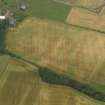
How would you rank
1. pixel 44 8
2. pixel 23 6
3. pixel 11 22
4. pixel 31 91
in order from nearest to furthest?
pixel 31 91 < pixel 11 22 < pixel 23 6 < pixel 44 8

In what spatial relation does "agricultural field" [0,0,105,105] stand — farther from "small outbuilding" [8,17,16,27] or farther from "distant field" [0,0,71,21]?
"small outbuilding" [8,17,16,27]

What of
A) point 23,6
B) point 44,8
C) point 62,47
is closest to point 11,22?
point 23,6

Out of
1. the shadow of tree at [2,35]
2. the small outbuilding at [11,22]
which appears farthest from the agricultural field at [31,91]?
the small outbuilding at [11,22]

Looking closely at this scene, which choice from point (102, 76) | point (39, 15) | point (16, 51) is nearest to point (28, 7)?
point (39, 15)

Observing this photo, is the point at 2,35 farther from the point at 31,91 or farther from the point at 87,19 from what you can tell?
the point at 87,19

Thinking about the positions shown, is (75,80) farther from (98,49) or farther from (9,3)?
(9,3)

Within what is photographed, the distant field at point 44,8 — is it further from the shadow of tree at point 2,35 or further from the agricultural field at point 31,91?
the agricultural field at point 31,91

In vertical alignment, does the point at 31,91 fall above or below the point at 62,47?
below

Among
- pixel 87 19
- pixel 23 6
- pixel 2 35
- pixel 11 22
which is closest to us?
pixel 2 35

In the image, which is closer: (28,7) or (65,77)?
(65,77)
